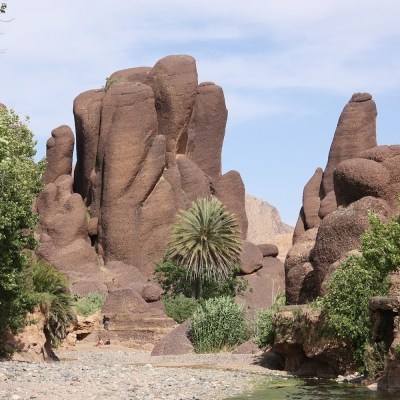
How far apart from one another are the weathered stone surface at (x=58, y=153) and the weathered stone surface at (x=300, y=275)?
125 feet

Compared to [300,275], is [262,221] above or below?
above

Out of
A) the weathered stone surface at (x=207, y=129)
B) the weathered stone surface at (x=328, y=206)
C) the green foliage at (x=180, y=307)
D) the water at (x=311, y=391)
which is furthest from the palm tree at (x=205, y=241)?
the weathered stone surface at (x=207, y=129)

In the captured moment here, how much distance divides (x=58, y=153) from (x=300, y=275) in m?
39.5

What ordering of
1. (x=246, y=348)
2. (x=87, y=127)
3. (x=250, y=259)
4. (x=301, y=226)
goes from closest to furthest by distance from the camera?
(x=246, y=348), (x=250, y=259), (x=87, y=127), (x=301, y=226)

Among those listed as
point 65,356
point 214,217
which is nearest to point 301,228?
point 214,217

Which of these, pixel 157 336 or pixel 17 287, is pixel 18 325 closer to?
pixel 17 287

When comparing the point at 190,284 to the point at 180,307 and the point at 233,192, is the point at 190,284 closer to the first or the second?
the point at 180,307

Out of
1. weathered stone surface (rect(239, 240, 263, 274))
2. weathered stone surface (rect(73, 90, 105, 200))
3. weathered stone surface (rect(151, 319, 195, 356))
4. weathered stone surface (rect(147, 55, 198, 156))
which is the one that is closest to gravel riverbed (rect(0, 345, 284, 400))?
weathered stone surface (rect(151, 319, 195, 356))

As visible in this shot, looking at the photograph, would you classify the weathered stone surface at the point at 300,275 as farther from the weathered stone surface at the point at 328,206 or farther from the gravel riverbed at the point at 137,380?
the weathered stone surface at the point at 328,206

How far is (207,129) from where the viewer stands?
6375 centimetres

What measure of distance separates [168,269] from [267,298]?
8.35 m

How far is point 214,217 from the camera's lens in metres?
41.2

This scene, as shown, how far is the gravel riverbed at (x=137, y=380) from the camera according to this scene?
587 inches

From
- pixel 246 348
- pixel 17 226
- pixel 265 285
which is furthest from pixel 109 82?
pixel 17 226
